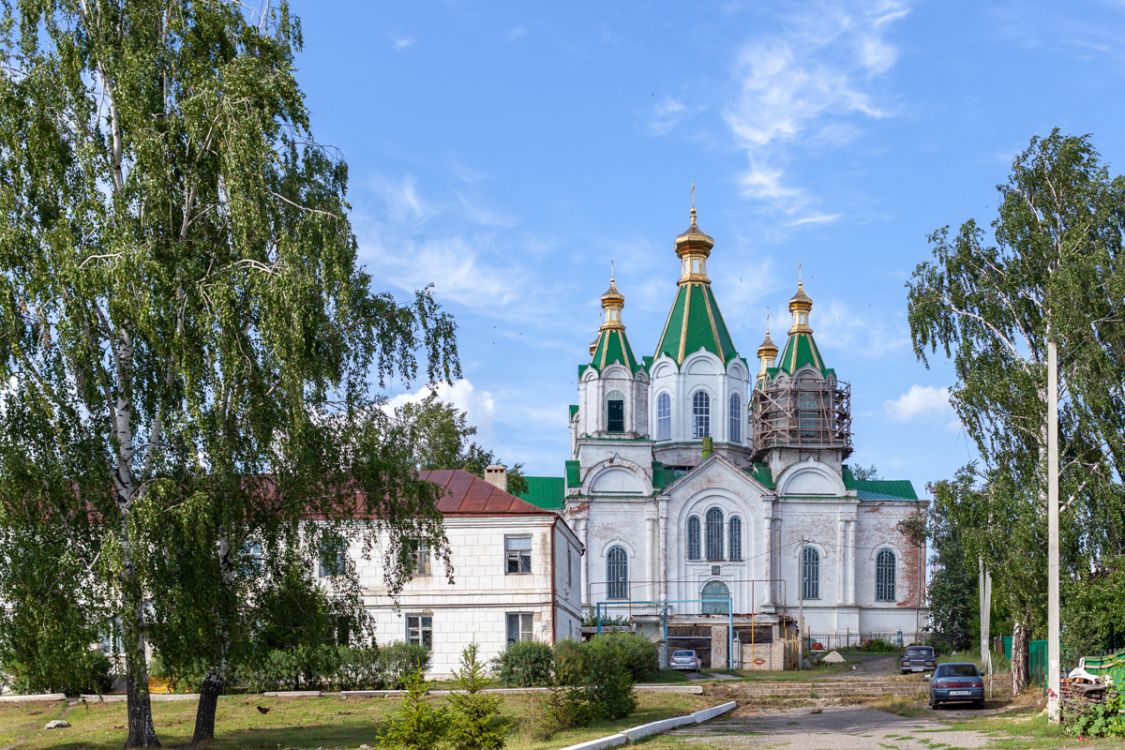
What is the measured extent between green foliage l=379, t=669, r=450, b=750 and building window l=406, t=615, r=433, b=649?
20.1m

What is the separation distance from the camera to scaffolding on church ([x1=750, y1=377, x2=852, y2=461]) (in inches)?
2714

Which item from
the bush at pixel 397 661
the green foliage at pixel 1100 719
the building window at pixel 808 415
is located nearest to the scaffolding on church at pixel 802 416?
the building window at pixel 808 415

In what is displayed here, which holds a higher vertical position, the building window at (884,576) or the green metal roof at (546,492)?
the green metal roof at (546,492)

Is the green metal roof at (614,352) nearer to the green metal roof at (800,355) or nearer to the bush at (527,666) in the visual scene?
the green metal roof at (800,355)

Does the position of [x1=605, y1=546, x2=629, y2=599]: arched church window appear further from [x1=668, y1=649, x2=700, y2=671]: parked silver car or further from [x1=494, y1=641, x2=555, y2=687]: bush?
[x1=494, y1=641, x2=555, y2=687]: bush

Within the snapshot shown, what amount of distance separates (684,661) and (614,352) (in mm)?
27806

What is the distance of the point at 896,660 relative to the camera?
189 feet

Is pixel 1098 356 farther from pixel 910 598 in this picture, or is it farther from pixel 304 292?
pixel 910 598

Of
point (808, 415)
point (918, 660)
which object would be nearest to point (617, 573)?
point (808, 415)

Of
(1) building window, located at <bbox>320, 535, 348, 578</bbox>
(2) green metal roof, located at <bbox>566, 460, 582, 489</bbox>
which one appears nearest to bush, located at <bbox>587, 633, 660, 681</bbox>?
(1) building window, located at <bbox>320, 535, 348, 578</bbox>

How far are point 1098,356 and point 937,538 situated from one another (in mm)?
36920

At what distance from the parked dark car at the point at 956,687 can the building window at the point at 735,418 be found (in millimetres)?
39363

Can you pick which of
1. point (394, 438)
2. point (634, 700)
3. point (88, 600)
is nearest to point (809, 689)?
point (634, 700)

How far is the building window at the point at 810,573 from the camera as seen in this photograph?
66.4 m
